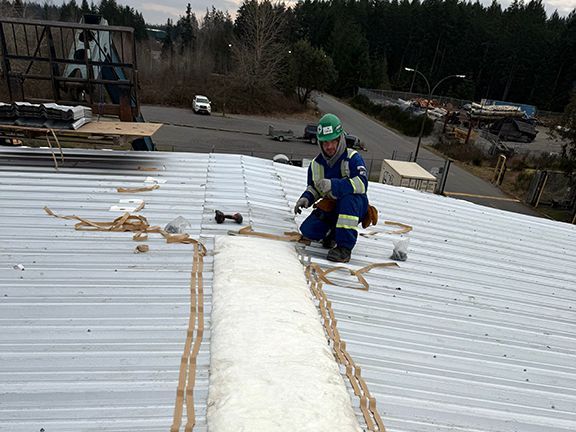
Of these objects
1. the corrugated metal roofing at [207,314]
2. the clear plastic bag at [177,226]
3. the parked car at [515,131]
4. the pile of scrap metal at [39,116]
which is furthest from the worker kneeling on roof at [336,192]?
the parked car at [515,131]

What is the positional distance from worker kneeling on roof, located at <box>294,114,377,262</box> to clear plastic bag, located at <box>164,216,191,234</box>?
1425 millimetres

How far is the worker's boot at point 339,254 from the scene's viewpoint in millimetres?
5035

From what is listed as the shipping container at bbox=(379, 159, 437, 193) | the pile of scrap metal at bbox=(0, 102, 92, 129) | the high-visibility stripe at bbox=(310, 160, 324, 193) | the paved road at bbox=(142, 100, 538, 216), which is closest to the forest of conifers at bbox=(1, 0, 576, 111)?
the paved road at bbox=(142, 100, 538, 216)

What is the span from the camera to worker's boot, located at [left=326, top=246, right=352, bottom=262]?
5.04 metres

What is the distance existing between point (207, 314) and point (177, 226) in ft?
5.88

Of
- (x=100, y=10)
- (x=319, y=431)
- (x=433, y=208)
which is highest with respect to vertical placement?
(x=100, y=10)

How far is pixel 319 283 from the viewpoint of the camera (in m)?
4.40

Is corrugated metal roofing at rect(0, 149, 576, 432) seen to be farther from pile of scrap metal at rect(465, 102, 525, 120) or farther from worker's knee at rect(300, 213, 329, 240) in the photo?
pile of scrap metal at rect(465, 102, 525, 120)

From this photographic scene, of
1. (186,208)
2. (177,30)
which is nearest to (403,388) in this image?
(186,208)

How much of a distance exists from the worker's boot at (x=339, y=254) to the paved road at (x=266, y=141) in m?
23.1

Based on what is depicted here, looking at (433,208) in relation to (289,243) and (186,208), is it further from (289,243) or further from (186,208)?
(186,208)

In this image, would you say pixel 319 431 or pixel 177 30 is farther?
pixel 177 30

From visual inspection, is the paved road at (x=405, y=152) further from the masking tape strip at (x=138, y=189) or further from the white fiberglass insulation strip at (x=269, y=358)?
the white fiberglass insulation strip at (x=269, y=358)

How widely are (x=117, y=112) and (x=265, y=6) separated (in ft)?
146
